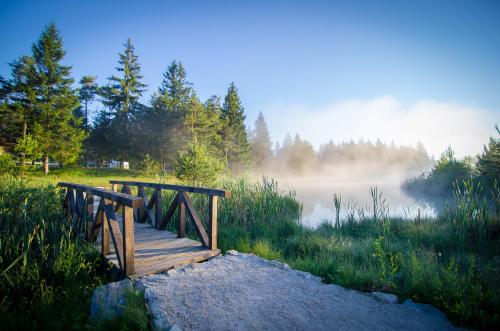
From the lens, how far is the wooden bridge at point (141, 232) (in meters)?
3.10

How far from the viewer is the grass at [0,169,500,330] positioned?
2.36 m

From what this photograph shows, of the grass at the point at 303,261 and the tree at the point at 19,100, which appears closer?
the grass at the point at 303,261

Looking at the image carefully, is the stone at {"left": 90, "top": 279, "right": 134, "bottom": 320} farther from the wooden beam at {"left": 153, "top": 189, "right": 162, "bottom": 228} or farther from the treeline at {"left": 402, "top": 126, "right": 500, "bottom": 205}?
the treeline at {"left": 402, "top": 126, "right": 500, "bottom": 205}

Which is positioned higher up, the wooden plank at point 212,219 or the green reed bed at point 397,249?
the wooden plank at point 212,219

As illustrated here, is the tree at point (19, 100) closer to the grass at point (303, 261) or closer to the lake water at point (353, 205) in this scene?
the grass at point (303, 261)

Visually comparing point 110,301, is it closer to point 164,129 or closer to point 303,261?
point 303,261

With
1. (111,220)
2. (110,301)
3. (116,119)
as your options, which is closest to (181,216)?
(111,220)

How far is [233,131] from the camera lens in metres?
36.0

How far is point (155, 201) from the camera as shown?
562 centimetres

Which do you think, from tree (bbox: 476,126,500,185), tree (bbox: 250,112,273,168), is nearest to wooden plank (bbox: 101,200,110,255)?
tree (bbox: 476,126,500,185)

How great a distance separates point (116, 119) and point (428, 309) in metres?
34.2

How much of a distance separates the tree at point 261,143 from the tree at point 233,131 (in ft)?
27.5

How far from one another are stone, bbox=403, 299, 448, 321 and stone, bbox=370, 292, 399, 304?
0.10 meters

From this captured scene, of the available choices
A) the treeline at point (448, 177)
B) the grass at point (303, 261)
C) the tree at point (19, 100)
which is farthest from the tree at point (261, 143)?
the grass at point (303, 261)
